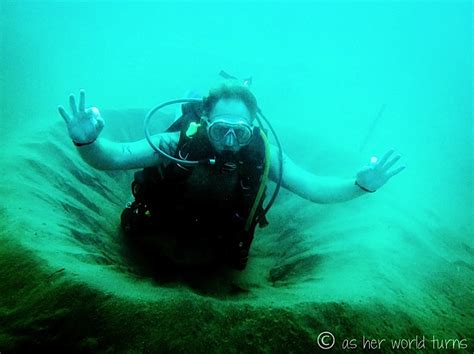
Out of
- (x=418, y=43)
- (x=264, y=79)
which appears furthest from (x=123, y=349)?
(x=418, y=43)

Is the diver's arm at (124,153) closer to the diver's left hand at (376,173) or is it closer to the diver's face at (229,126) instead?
the diver's face at (229,126)

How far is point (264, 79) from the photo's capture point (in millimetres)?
22500

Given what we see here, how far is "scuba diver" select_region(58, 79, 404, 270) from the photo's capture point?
2.56 metres

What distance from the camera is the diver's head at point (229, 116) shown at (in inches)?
98.6

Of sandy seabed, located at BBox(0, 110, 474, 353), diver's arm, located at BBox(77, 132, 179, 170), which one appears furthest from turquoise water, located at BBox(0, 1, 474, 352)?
diver's arm, located at BBox(77, 132, 179, 170)

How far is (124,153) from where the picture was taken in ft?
8.16

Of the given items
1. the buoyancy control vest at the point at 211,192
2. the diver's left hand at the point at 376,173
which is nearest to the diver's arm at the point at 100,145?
the buoyancy control vest at the point at 211,192

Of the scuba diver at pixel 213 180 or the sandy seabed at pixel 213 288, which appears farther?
the scuba diver at pixel 213 180

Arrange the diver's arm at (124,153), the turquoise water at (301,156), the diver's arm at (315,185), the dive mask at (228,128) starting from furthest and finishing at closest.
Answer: the diver's arm at (315,185) → the dive mask at (228,128) → the diver's arm at (124,153) → the turquoise water at (301,156)

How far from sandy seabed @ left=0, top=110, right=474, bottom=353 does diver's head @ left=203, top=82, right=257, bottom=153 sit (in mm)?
1221

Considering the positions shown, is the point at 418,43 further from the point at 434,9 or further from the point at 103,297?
the point at 103,297

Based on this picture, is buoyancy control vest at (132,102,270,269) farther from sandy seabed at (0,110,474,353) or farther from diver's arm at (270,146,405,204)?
sandy seabed at (0,110,474,353)

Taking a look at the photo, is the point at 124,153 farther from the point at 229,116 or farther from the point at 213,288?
the point at 213,288

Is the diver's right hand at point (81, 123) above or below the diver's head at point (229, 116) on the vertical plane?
below
